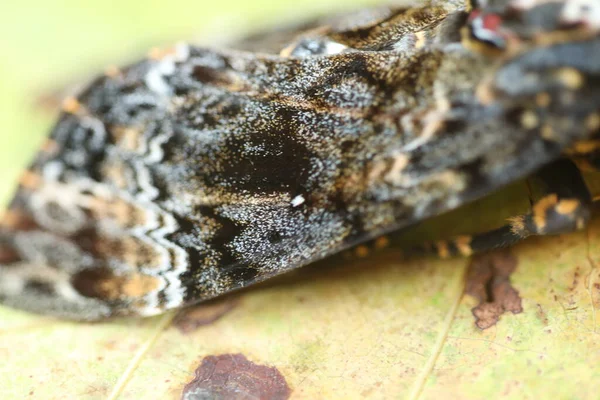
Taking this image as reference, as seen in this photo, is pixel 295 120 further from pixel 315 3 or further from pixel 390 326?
pixel 315 3

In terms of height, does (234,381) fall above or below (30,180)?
below

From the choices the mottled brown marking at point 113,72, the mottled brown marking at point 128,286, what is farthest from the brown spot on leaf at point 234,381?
the mottled brown marking at point 113,72

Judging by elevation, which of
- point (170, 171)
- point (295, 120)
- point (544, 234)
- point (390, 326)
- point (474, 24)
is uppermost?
point (474, 24)

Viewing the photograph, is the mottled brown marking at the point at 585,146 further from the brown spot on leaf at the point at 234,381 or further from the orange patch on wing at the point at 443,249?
the brown spot on leaf at the point at 234,381

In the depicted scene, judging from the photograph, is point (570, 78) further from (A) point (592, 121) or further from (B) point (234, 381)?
(B) point (234, 381)

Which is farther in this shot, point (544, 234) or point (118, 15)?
point (118, 15)

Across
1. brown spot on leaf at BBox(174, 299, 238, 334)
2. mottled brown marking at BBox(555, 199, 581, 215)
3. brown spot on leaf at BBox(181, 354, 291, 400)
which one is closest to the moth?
mottled brown marking at BBox(555, 199, 581, 215)

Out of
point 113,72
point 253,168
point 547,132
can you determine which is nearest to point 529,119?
point 547,132

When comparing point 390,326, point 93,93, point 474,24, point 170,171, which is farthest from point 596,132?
point 93,93
